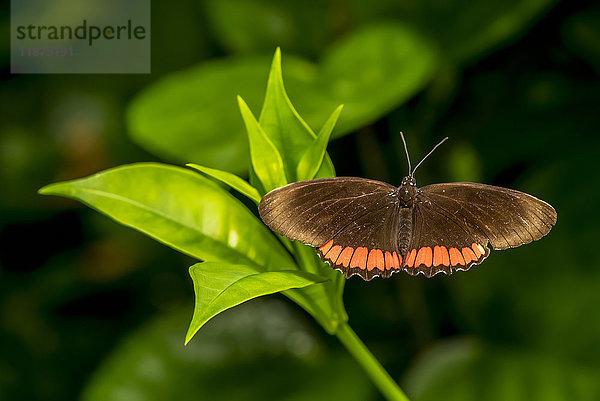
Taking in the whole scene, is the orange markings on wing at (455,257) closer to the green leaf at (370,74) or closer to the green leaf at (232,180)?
the green leaf at (232,180)

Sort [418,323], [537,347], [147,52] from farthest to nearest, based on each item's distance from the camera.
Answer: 1. [147,52]
2. [418,323]
3. [537,347]

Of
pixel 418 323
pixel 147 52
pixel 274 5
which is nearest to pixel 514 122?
pixel 418 323

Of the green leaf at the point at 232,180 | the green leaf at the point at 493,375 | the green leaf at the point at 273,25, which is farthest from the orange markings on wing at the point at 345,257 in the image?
the green leaf at the point at 273,25

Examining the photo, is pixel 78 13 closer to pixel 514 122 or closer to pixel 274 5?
pixel 274 5

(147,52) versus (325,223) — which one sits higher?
(147,52)

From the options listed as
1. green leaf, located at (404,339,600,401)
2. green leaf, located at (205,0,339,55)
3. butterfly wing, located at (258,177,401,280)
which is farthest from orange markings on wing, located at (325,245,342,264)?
green leaf, located at (205,0,339,55)
